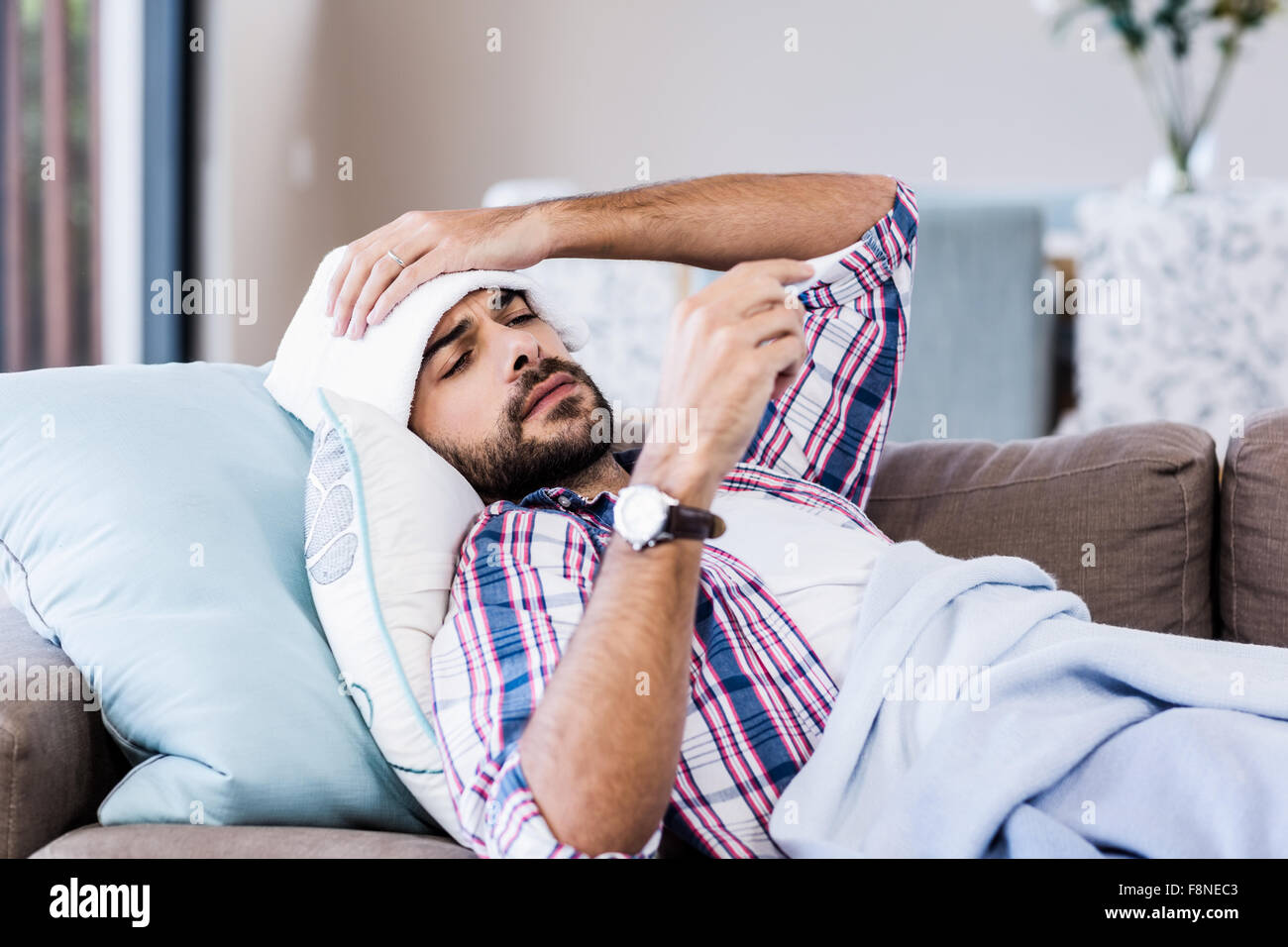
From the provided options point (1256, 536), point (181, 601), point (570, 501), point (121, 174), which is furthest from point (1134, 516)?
point (121, 174)

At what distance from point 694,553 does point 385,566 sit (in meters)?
0.29

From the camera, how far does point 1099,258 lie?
3.04 metres

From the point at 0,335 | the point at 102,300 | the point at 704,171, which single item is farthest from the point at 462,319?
the point at 704,171

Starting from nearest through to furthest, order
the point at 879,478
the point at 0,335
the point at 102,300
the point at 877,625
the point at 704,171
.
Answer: the point at 877,625 → the point at 879,478 → the point at 0,335 → the point at 102,300 → the point at 704,171

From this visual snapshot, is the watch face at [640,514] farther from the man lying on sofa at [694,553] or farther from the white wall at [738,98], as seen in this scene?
the white wall at [738,98]

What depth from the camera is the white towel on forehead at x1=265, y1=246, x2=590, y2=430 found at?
115cm

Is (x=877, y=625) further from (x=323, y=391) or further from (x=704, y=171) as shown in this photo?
(x=704, y=171)

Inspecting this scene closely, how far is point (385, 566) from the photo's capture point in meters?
0.96

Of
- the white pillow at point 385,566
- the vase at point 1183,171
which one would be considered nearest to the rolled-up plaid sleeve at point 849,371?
the white pillow at point 385,566

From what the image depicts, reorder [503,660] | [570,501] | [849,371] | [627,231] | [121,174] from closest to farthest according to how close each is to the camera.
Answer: [503,660]
[570,501]
[627,231]
[849,371]
[121,174]

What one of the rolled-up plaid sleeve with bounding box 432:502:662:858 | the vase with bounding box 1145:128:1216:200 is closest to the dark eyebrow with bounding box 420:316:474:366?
the rolled-up plaid sleeve with bounding box 432:502:662:858

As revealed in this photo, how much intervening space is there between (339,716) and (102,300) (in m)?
2.51

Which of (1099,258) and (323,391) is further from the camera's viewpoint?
(1099,258)

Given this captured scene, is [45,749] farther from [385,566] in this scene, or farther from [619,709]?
[619,709]
